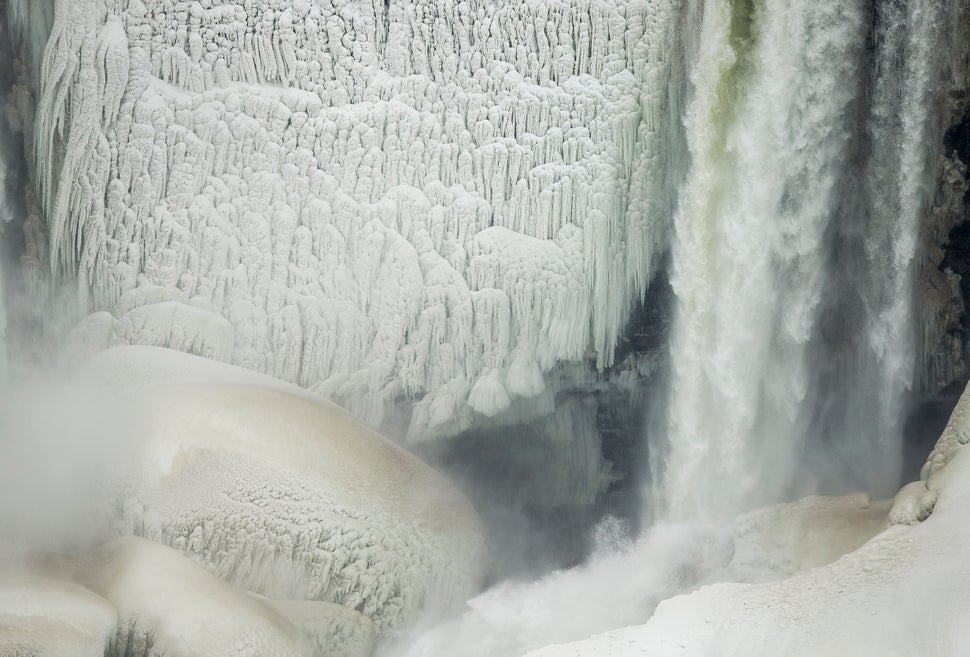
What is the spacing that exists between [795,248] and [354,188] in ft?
6.44

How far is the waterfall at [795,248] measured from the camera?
4.13 metres

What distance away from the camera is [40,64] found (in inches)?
183

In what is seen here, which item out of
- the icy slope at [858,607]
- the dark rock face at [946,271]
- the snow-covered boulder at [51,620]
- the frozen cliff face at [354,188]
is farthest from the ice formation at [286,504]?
the dark rock face at [946,271]

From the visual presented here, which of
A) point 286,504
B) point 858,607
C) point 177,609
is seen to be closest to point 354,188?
point 286,504

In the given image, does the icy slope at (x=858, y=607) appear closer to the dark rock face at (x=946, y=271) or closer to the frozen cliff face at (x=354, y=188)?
the dark rock face at (x=946, y=271)

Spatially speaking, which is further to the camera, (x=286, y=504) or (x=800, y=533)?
(x=286, y=504)

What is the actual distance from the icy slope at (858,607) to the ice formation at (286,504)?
112 cm

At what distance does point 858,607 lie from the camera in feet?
9.98

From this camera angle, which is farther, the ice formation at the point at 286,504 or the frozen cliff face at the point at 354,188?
the frozen cliff face at the point at 354,188

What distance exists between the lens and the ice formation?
4.21 metres

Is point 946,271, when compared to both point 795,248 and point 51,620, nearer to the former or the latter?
point 795,248

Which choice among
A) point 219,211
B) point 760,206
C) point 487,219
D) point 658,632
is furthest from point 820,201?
→ point 219,211

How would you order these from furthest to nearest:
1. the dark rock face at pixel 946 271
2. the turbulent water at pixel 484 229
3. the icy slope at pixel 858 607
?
1. the turbulent water at pixel 484 229
2. the dark rock face at pixel 946 271
3. the icy slope at pixel 858 607

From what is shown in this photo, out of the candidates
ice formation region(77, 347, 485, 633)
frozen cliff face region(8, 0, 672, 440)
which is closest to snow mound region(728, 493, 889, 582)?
frozen cliff face region(8, 0, 672, 440)
